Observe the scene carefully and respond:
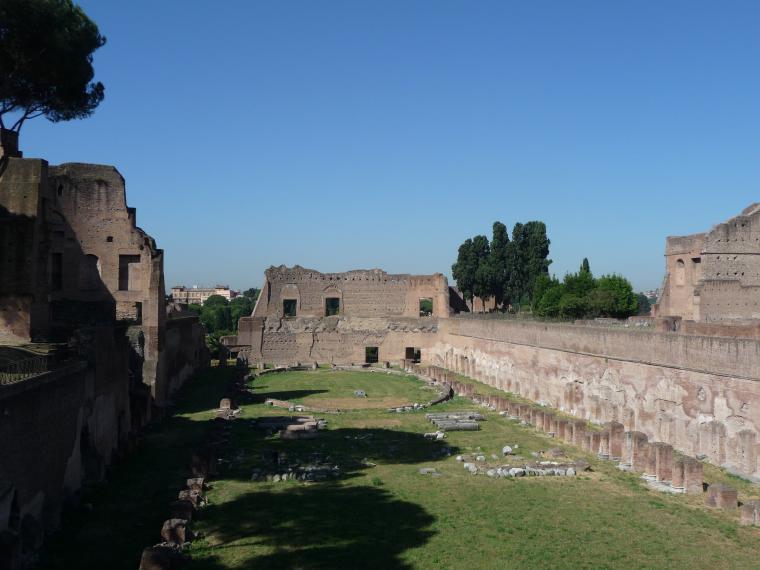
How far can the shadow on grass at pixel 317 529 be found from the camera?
8773 millimetres

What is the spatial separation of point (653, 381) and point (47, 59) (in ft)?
53.0

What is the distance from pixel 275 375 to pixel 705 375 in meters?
21.5

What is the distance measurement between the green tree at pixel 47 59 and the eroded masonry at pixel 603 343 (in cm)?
1511

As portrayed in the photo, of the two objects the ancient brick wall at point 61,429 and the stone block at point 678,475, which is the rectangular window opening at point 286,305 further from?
the stone block at point 678,475

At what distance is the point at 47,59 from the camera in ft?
55.6

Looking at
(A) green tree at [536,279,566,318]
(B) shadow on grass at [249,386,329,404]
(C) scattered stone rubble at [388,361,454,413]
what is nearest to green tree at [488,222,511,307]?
(A) green tree at [536,279,566,318]

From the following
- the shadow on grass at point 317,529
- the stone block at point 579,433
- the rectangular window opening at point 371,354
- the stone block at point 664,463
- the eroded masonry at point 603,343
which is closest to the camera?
the shadow on grass at point 317,529

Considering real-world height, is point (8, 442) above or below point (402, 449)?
above

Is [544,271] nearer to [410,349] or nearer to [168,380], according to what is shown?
[410,349]

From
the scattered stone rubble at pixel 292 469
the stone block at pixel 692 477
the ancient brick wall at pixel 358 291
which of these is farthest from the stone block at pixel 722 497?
the ancient brick wall at pixel 358 291

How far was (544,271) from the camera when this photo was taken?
46438 mm

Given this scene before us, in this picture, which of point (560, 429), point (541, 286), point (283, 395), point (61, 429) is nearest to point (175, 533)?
point (61, 429)

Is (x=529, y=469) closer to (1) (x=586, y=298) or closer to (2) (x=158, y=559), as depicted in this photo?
(2) (x=158, y=559)

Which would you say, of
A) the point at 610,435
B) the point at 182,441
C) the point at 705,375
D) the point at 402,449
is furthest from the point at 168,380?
the point at 705,375
